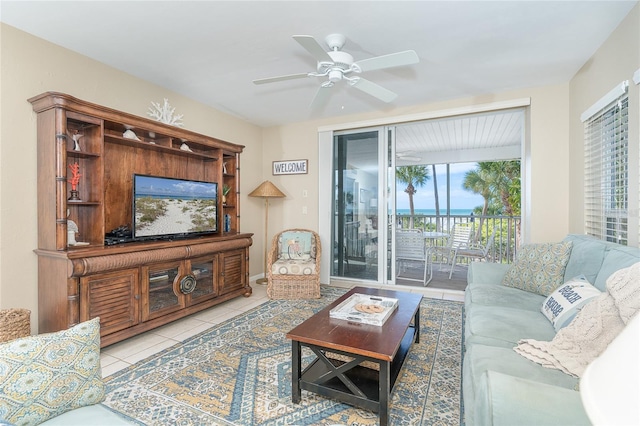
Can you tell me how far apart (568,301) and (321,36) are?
2380mm

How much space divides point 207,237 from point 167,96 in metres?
1.63

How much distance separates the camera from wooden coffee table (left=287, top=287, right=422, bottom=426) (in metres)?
1.56

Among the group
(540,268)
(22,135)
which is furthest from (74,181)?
(540,268)

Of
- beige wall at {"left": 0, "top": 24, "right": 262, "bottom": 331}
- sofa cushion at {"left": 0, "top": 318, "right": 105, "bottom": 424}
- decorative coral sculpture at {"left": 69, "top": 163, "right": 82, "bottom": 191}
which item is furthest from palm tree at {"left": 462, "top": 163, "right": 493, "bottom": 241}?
sofa cushion at {"left": 0, "top": 318, "right": 105, "bottom": 424}

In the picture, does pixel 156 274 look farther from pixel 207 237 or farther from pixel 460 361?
pixel 460 361

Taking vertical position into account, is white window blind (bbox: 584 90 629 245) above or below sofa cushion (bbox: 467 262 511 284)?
above

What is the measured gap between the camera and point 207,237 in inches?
133

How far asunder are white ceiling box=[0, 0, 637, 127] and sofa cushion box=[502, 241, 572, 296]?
5.31 feet

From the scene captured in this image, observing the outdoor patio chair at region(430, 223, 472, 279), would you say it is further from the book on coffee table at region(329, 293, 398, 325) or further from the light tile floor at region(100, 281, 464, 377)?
the book on coffee table at region(329, 293, 398, 325)

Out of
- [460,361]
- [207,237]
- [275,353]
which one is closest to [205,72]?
[207,237]

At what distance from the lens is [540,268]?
7.65 feet

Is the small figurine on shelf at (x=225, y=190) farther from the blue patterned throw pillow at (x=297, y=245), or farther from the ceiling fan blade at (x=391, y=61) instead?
the ceiling fan blade at (x=391, y=61)

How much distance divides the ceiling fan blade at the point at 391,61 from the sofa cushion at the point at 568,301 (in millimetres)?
1688

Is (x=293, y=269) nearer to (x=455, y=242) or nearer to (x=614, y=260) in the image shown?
(x=614, y=260)
